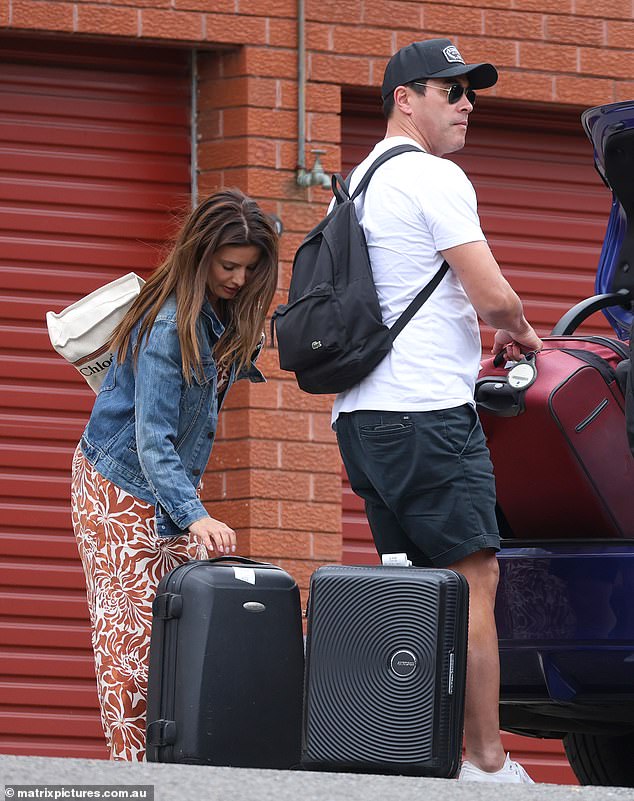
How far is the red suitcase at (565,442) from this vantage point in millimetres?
4754

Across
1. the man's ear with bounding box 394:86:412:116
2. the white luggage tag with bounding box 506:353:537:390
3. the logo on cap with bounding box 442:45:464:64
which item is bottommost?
the white luggage tag with bounding box 506:353:537:390

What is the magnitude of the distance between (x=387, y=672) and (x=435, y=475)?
524mm

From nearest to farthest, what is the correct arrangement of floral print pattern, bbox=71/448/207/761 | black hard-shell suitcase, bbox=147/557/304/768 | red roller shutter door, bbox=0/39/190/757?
1. black hard-shell suitcase, bbox=147/557/304/768
2. floral print pattern, bbox=71/448/207/761
3. red roller shutter door, bbox=0/39/190/757

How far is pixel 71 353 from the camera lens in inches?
205

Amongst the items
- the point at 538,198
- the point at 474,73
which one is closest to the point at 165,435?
the point at 474,73

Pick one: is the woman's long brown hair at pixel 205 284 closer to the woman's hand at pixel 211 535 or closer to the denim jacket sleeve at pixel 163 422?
the denim jacket sleeve at pixel 163 422

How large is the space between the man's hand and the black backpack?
298 mm

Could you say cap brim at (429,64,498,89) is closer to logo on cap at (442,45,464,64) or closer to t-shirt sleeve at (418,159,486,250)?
logo on cap at (442,45,464,64)

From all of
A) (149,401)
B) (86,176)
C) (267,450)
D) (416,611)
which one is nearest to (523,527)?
(416,611)

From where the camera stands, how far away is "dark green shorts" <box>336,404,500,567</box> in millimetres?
4547

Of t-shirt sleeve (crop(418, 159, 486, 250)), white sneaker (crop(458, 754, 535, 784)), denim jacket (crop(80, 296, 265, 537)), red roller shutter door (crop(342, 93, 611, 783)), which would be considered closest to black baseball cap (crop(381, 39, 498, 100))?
t-shirt sleeve (crop(418, 159, 486, 250))

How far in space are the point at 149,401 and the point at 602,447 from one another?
4.10 ft

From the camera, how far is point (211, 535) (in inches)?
186

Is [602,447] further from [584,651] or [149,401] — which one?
[149,401]
